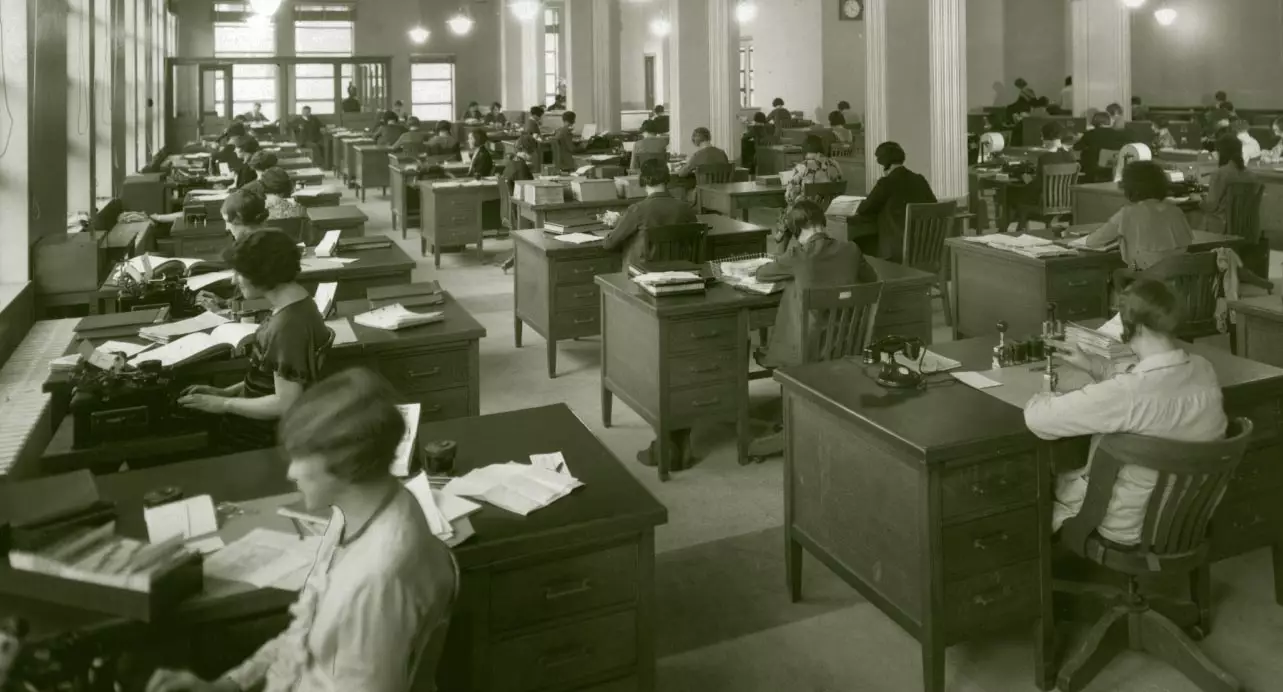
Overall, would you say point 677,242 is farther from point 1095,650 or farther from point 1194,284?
point 1095,650

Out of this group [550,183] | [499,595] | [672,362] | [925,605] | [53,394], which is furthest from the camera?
[550,183]

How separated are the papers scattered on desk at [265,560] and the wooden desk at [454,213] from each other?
7.44 m

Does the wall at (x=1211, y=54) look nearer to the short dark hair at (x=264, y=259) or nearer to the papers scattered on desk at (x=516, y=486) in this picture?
the short dark hair at (x=264, y=259)

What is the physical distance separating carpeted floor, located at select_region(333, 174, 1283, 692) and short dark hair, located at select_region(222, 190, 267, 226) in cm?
190

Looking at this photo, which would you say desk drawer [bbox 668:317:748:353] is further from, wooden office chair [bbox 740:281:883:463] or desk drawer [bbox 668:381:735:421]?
wooden office chair [bbox 740:281:883:463]

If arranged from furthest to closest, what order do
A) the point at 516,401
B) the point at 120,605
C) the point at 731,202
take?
the point at 731,202, the point at 516,401, the point at 120,605

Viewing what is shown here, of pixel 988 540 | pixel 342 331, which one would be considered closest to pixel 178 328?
pixel 342 331

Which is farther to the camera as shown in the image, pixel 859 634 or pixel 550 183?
pixel 550 183

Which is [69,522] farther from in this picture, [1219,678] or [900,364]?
[1219,678]

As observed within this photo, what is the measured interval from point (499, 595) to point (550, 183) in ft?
19.8

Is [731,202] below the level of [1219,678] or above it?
above

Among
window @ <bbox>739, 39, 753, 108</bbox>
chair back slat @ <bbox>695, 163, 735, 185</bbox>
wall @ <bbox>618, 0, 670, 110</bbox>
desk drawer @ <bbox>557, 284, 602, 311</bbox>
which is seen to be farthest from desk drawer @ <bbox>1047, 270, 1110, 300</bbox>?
wall @ <bbox>618, 0, 670, 110</bbox>

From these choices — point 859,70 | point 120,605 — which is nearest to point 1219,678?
point 120,605

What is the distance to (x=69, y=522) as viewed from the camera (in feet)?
6.95
